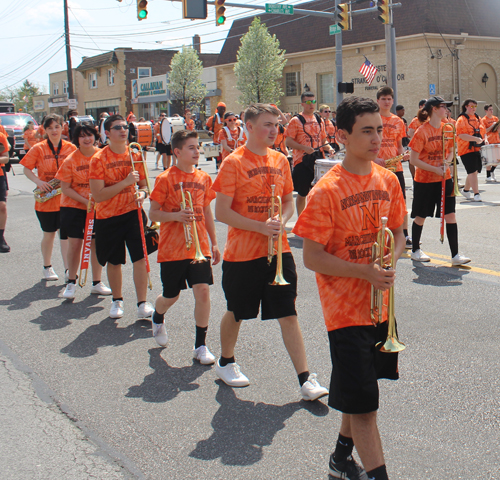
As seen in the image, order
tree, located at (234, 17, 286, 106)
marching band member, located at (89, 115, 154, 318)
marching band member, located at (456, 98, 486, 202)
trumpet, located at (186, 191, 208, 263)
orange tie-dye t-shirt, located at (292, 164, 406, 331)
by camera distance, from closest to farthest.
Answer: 1. orange tie-dye t-shirt, located at (292, 164, 406, 331)
2. trumpet, located at (186, 191, 208, 263)
3. marching band member, located at (89, 115, 154, 318)
4. marching band member, located at (456, 98, 486, 202)
5. tree, located at (234, 17, 286, 106)

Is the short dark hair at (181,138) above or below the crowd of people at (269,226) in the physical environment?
above

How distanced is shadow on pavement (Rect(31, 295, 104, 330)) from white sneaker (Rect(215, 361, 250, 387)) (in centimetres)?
220

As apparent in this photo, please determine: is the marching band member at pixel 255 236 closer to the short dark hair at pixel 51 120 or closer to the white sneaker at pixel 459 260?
the white sneaker at pixel 459 260

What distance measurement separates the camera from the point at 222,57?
1939 inches

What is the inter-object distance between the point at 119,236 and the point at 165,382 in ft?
6.17

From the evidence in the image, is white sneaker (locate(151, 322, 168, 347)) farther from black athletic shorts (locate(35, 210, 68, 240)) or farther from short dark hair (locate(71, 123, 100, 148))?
black athletic shorts (locate(35, 210, 68, 240))

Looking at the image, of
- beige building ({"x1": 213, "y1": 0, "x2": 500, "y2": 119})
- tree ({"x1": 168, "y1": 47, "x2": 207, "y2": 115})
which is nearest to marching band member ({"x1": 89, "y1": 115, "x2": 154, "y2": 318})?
beige building ({"x1": 213, "y1": 0, "x2": 500, "y2": 119})

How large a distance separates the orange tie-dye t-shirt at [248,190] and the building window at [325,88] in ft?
123

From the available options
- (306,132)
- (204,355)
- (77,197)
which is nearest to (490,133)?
(306,132)

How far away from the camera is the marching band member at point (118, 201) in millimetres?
5656

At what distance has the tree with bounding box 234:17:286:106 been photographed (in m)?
39.8

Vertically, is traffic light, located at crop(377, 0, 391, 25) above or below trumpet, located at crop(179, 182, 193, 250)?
above

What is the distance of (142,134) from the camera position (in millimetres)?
5988

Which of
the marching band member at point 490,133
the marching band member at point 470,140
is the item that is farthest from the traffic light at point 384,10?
the marching band member at point 470,140
